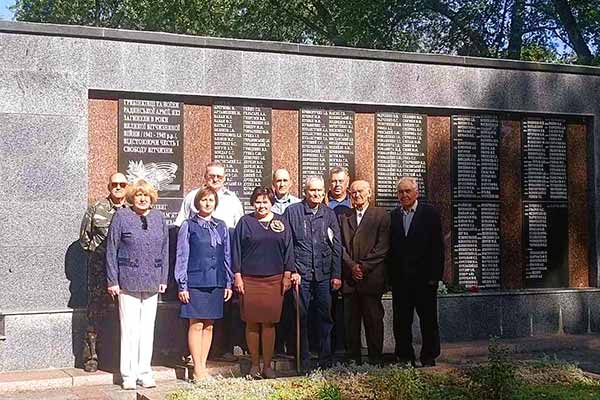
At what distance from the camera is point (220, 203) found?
875 centimetres

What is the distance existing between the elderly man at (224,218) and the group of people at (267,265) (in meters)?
0.01

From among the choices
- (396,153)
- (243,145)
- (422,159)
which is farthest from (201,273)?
(422,159)

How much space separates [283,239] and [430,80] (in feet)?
11.9

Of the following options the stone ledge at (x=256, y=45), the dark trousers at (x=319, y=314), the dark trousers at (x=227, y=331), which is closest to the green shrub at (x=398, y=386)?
the dark trousers at (x=319, y=314)

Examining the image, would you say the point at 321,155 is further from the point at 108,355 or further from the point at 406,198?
the point at 108,355

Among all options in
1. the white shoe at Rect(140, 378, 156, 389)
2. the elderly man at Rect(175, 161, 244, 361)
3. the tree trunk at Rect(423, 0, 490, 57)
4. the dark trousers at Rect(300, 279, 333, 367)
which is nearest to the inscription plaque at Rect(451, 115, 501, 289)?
the dark trousers at Rect(300, 279, 333, 367)

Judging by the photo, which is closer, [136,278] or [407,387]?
[407,387]

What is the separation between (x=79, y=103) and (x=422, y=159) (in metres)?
4.14

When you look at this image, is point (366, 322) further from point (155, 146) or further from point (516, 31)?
point (516, 31)

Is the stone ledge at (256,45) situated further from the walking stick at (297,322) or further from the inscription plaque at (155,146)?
the walking stick at (297,322)

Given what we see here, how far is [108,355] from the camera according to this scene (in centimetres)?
888

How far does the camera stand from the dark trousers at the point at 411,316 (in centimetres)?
866

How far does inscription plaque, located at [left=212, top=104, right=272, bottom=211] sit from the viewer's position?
977 centimetres

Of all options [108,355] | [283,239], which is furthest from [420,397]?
[108,355]
